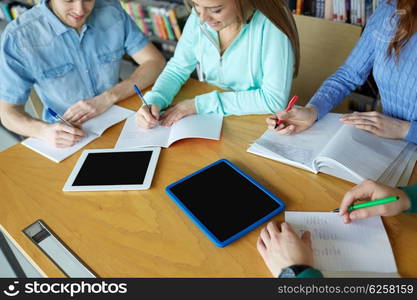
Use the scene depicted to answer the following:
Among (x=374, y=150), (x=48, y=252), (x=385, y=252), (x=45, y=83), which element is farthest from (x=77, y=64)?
(x=385, y=252)

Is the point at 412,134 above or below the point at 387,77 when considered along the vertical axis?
below

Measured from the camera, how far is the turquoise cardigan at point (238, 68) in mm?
1255

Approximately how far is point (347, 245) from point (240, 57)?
845 millimetres

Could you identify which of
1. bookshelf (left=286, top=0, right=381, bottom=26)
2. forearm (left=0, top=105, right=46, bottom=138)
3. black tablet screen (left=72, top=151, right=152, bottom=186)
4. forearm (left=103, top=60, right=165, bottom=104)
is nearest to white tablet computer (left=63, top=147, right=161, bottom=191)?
black tablet screen (left=72, top=151, right=152, bottom=186)

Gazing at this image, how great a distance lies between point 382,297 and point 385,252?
0.11m

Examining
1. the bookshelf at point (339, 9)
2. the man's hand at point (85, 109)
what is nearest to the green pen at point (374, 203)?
the man's hand at point (85, 109)

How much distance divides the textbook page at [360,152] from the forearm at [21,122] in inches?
39.5

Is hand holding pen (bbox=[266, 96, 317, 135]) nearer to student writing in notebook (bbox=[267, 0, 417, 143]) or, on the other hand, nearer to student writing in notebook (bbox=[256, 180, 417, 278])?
student writing in notebook (bbox=[267, 0, 417, 143])

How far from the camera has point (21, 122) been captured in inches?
52.2

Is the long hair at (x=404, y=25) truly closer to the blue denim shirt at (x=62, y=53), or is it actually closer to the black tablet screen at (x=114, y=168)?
the black tablet screen at (x=114, y=168)

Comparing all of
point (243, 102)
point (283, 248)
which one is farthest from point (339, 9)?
point (283, 248)

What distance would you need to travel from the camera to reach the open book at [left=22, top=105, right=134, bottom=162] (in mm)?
1175

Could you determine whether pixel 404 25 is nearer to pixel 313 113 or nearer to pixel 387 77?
pixel 387 77

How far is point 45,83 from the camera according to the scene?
1500 millimetres
